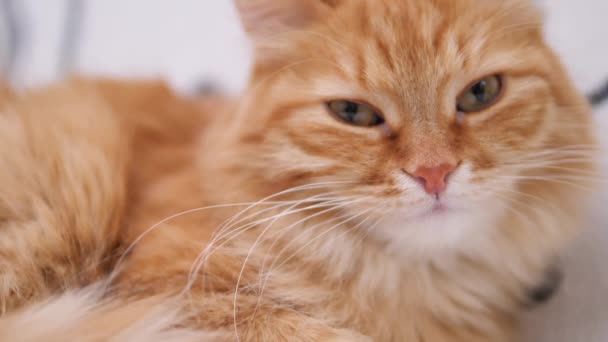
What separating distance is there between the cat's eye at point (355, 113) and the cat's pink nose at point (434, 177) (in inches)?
5.3

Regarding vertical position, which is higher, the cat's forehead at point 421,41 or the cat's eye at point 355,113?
the cat's forehead at point 421,41

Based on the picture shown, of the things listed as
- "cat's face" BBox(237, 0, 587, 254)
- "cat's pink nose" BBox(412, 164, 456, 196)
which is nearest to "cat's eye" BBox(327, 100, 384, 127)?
"cat's face" BBox(237, 0, 587, 254)

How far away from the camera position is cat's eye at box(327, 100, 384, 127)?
3.14ft

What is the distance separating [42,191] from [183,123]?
0.46m

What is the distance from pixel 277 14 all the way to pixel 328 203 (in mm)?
392

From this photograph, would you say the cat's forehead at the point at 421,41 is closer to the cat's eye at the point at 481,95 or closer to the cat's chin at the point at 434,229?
the cat's eye at the point at 481,95

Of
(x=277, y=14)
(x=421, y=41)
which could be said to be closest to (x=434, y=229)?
(x=421, y=41)

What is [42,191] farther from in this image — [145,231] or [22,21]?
[22,21]

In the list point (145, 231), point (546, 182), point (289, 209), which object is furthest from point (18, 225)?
point (546, 182)

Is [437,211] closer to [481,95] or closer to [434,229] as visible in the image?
[434,229]

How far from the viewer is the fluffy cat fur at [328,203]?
92 centimetres

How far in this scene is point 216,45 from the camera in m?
2.15

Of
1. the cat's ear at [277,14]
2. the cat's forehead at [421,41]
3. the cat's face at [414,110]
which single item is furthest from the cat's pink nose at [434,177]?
the cat's ear at [277,14]

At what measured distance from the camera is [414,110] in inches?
35.7
